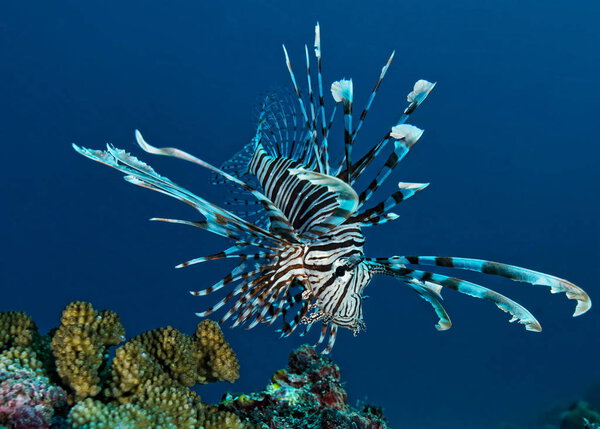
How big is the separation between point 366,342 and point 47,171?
3068 centimetres

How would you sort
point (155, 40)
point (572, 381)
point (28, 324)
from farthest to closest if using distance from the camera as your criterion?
1. point (155, 40)
2. point (572, 381)
3. point (28, 324)

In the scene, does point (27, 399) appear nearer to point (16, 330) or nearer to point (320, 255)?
point (16, 330)

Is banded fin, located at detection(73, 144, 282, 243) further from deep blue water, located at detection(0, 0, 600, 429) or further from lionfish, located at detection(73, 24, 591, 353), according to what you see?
deep blue water, located at detection(0, 0, 600, 429)

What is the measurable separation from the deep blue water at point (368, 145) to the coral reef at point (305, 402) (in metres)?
22.0

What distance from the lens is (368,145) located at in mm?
39281

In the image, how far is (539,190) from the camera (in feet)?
155

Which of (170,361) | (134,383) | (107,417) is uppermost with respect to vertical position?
(170,361)

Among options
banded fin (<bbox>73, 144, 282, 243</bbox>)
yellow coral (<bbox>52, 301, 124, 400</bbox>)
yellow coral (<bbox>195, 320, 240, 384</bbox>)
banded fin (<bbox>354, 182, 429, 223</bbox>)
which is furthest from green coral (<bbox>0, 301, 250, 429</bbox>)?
banded fin (<bbox>354, 182, 429, 223</bbox>)

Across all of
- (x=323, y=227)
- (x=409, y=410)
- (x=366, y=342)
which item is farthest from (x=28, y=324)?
(x=366, y=342)

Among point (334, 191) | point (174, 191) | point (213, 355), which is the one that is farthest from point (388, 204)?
point (213, 355)

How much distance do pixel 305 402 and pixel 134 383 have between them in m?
1.31

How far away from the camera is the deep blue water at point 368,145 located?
33094mm

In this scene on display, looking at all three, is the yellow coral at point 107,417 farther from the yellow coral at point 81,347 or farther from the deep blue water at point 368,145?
the deep blue water at point 368,145

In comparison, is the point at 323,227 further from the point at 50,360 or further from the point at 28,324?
the point at 28,324
